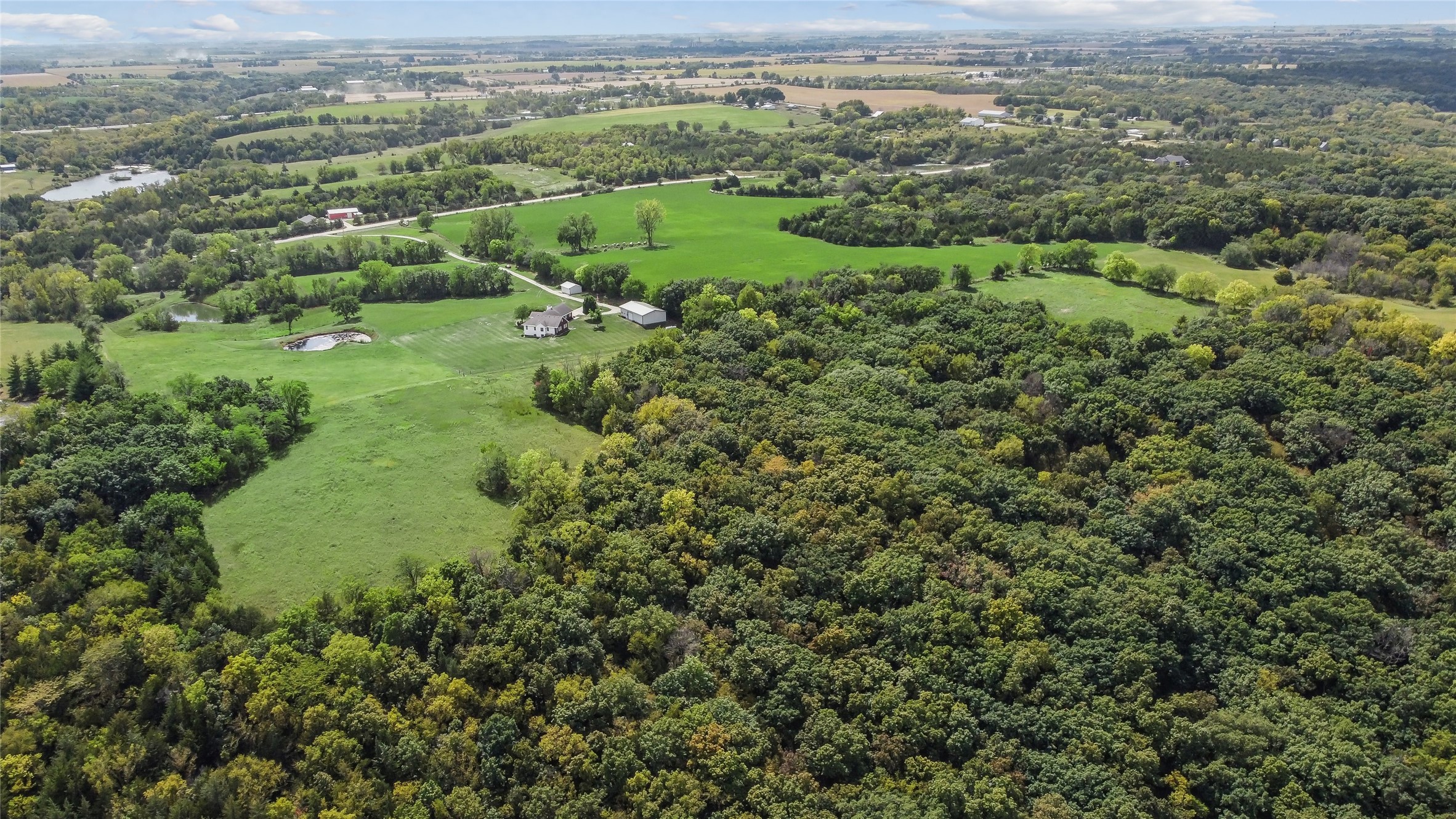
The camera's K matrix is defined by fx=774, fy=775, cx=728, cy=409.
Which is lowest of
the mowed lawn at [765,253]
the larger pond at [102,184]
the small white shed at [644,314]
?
the small white shed at [644,314]

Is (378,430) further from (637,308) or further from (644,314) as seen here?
(637,308)

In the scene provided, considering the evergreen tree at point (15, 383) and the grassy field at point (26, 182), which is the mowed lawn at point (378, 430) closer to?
the evergreen tree at point (15, 383)

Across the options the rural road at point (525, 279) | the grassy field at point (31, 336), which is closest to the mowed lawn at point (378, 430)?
the grassy field at point (31, 336)

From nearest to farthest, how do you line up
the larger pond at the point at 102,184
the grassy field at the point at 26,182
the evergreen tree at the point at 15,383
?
the evergreen tree at the point at 15,383, the grassy field at the point at 26,182, the larger pond at the point at 102,184

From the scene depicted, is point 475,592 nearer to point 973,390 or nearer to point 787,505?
point 787,505

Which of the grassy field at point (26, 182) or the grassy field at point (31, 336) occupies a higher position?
the grassy field at point (26, 182)

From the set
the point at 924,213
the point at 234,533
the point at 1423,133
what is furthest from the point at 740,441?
the point at 1423,133

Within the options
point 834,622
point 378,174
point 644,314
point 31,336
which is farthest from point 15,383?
point 378,174
